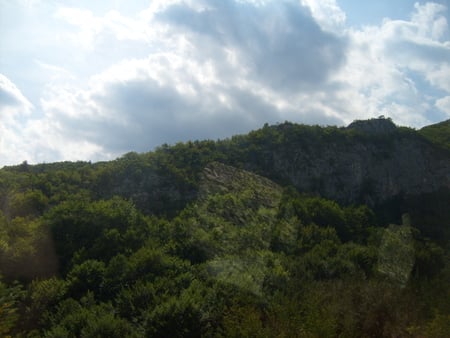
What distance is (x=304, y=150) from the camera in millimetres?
59906

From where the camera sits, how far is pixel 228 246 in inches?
1191

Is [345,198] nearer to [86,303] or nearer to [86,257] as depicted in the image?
[86,257]

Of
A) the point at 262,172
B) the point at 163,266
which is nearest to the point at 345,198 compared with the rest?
the point at 262,172

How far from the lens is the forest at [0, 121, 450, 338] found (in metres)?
17.1

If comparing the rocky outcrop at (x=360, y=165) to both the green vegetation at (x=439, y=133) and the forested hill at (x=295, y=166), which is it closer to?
the forested hill at (x=295, y=166)

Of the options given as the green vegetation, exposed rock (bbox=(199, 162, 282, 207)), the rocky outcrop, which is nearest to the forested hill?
the rocky outcrop

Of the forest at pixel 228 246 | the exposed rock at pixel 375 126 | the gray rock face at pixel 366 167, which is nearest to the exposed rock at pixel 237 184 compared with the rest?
the forest at pixel 228 246

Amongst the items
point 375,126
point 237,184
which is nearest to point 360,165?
point 375,126

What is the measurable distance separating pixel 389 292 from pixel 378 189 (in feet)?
145

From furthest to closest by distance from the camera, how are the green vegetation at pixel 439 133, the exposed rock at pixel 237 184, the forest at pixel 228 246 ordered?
the green vegetation at pixel 439 133
the exposed rock at pixel 237 184
the forest at pixel 228 246

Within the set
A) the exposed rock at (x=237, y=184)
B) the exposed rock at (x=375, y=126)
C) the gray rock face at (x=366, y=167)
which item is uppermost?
the exposed rock at (x=375, y=126)

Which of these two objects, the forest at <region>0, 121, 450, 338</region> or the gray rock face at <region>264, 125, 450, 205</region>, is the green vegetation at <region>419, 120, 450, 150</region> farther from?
the gray rock face at <region>264, 125, 450, 205</region>

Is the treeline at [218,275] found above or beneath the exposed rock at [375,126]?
beneath

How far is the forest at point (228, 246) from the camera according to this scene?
674 inches
